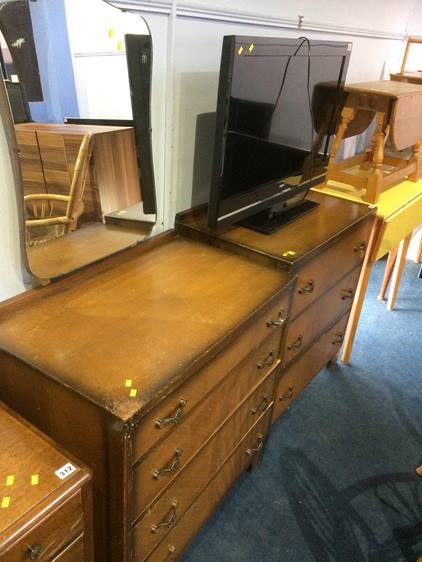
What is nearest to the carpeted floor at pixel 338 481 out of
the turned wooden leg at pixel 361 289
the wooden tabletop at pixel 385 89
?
the turned wooden leg at pixel 361 289

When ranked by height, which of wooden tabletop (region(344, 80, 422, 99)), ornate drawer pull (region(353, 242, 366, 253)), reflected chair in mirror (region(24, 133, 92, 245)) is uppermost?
wooden tabletop (region(344, 80, 422, 99))

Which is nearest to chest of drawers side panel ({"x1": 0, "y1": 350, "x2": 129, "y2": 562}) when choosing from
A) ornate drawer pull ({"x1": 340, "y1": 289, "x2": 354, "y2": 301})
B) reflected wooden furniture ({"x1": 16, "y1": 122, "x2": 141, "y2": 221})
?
reflected wooden furniture ({"x1": 16, "y1": 122, "x2": 141, "y2": 221})

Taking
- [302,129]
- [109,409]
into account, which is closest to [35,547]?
[109,409]

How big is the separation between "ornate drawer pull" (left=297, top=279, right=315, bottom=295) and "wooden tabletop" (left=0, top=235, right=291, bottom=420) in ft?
0.54

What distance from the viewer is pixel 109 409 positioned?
2.80 feet

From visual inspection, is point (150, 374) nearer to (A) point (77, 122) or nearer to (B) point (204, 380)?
(B) point (204, 380)

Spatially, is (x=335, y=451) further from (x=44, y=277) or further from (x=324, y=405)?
(x=44, y=277)

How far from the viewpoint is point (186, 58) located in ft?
4.61

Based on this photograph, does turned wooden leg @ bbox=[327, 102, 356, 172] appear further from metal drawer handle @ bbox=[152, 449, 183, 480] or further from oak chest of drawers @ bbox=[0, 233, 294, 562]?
metal drawer handle @ bbox=[152, 449, 183, 480]

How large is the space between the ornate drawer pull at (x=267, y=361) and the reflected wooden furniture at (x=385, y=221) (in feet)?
2.78

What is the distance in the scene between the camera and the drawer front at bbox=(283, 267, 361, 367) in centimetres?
164

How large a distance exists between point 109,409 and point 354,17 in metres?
2.13

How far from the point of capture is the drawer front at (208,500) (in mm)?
1217

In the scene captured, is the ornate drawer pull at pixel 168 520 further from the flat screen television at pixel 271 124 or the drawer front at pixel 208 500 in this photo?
the flat screen television at pixel 271 124
